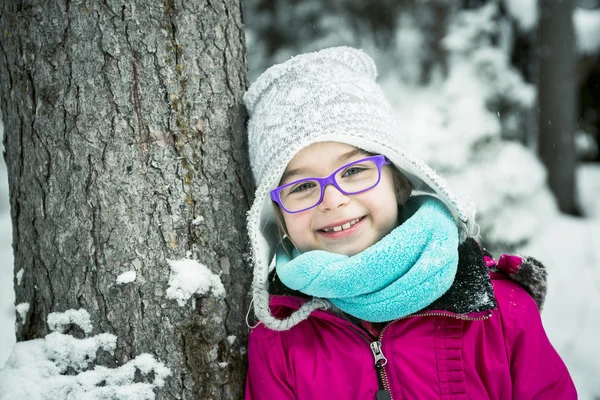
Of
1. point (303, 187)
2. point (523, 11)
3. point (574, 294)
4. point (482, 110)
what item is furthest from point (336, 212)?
point (523, 11)

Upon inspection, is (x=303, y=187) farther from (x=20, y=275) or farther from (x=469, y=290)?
(x=20, y=275)

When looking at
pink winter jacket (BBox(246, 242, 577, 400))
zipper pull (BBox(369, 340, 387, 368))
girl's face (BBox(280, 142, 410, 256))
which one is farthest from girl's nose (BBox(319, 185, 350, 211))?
zipper pull (BBox(369, 340, 387, 368))

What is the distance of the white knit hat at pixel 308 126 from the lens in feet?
6.28

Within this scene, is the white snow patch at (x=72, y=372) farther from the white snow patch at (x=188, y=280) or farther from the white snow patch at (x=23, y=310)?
the white snow patch at (x=188, y=280)

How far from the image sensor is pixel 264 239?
2100mm

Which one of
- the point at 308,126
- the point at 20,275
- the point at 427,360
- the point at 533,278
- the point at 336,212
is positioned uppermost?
the point at 308,126

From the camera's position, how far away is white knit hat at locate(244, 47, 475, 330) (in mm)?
1915

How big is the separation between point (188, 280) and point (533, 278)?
4.46 ft

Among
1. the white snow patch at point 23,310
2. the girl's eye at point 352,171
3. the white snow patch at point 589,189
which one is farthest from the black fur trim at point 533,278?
Result: the white snow patch at point 589,189

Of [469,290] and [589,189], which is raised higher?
[469,290]

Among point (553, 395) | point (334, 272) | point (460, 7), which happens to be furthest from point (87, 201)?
point (460, 7)

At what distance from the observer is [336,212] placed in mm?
1948

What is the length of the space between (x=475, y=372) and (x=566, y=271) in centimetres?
358

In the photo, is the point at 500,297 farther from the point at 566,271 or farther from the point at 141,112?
the point at 566,271
